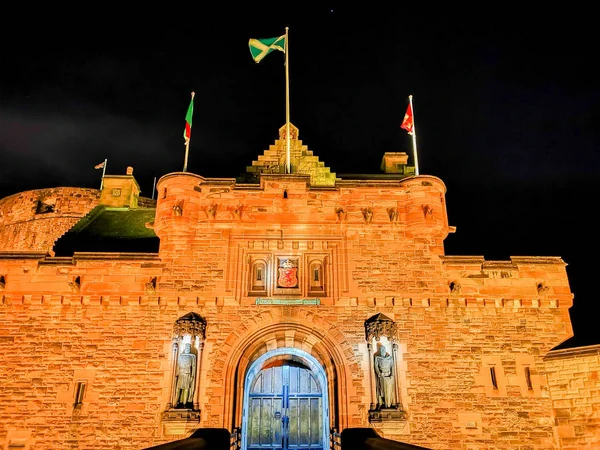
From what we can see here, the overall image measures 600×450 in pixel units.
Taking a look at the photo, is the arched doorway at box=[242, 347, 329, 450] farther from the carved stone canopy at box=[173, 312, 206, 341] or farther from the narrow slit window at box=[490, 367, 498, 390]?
the narrow slit window at box=[490, 367, 498, 390]

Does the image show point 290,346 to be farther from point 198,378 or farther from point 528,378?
point 528,378

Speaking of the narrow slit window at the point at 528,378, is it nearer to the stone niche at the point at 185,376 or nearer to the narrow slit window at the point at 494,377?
the narrow slit window at the point at 494,377

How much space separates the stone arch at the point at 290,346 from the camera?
14102mm

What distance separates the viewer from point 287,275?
1548 centimetres

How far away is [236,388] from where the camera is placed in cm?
1426

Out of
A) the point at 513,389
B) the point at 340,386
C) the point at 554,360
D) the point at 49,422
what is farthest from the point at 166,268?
the point at 554,360

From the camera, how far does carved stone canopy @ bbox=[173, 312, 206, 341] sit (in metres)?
14.3

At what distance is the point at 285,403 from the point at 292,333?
2.70m

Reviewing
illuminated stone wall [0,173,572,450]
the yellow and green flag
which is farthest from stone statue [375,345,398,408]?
the yellow and green flag

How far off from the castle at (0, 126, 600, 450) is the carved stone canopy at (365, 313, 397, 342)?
7 centimetres

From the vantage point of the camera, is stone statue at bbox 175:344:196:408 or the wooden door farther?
the wooden door

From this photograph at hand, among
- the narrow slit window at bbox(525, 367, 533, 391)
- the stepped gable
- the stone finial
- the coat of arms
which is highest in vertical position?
the stepped gable

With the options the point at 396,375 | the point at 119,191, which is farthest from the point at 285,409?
the point at 119,191

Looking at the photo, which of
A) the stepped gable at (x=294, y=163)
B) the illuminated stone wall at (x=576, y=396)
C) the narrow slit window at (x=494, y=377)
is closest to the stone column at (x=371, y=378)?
the narrow slit window at (x=494, y=377)
